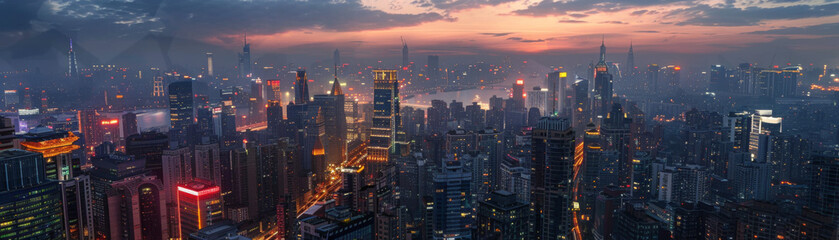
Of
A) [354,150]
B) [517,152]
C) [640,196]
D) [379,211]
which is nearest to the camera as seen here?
[379,211]

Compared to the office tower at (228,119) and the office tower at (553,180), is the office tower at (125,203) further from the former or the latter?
the office tower at (553,180)

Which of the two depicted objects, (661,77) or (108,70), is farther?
(661,77)

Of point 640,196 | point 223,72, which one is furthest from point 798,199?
point 223,72

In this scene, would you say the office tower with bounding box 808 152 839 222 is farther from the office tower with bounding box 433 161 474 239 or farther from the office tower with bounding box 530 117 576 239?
the office tower with bounding box 433 161 474 239

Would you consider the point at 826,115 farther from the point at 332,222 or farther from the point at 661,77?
the point at 332,222

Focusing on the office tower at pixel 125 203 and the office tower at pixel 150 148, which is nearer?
the office tower at pixel 125 203

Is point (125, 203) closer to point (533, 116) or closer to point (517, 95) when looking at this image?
point (533, 116)

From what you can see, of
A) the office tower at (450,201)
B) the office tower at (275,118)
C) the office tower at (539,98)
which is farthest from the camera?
the office tower at (539,98)

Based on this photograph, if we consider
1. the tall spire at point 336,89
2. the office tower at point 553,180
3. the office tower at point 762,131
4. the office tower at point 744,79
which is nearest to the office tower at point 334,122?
the tall spire at point 336,89
